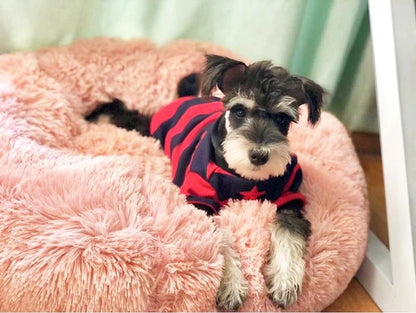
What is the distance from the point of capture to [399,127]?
1403 mm

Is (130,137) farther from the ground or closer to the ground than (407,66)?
closer to the ground

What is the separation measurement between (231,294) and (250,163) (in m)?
0.35

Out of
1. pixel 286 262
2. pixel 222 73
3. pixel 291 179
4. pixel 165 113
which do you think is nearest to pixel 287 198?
pixel 291 179

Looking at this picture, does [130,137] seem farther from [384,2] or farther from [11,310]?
[384,2]

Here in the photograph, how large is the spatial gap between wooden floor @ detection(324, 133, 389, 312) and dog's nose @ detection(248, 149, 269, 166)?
62cm

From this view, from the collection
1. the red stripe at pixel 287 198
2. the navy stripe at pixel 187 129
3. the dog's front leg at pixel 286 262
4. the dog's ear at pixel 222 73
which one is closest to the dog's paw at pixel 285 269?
the dog's front leg at pixel 286 262

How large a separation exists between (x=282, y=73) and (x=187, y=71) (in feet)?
2.74

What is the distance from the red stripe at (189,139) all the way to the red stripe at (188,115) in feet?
0.19

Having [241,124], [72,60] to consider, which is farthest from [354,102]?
[72,60]

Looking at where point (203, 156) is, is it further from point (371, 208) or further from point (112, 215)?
point (371, 208)

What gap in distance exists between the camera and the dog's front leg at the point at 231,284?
1.22 meters

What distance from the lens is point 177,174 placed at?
1.62 metres

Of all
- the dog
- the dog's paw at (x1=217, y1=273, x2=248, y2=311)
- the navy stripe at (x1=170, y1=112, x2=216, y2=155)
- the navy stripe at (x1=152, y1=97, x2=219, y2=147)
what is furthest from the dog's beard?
the navy stripe at (x1=152, y1=97, x2=219, y2=147)

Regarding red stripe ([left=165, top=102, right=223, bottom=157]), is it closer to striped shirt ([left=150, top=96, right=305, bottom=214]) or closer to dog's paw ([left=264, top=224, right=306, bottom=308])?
striped shirt ([left=150, top=96, right=305, bottom=214])
